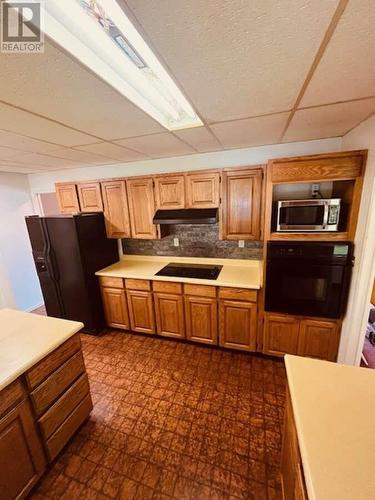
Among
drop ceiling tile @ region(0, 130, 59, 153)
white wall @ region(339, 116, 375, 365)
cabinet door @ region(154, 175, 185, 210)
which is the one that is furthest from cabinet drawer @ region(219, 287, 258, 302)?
drop ceiling tile @ region(0, 130, 59, 153)

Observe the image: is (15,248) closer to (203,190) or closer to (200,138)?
(203,190)

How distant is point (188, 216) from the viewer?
2.45m

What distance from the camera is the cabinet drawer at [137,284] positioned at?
2.71 metres

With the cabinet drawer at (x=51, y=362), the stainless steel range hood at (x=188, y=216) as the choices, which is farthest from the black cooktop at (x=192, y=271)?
the cabinet drawer at (x=51, y=362)

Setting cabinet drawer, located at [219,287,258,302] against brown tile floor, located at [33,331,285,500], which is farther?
cabinet drawer, located at [219,287,258,302]

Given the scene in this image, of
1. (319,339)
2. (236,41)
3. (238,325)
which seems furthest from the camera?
(238,325)

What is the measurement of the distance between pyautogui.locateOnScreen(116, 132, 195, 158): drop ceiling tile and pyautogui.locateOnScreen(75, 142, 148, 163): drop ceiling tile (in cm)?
13

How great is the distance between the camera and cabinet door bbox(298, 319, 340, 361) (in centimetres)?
210

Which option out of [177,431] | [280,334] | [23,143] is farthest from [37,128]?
[280,334]

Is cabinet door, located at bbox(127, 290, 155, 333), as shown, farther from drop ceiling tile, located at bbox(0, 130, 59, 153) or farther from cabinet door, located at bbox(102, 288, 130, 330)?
drop ceiling tile, located at bbox(0, 130, 59, 153)

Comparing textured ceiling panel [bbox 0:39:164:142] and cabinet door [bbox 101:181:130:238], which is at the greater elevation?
textured ceiling panel [bbox 0:39:164:142]

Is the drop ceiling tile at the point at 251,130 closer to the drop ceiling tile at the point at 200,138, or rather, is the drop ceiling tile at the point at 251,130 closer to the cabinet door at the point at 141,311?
the drop ceiling tile at the point at 200,138

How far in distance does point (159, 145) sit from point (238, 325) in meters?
2.15

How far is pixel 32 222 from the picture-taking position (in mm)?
2801
